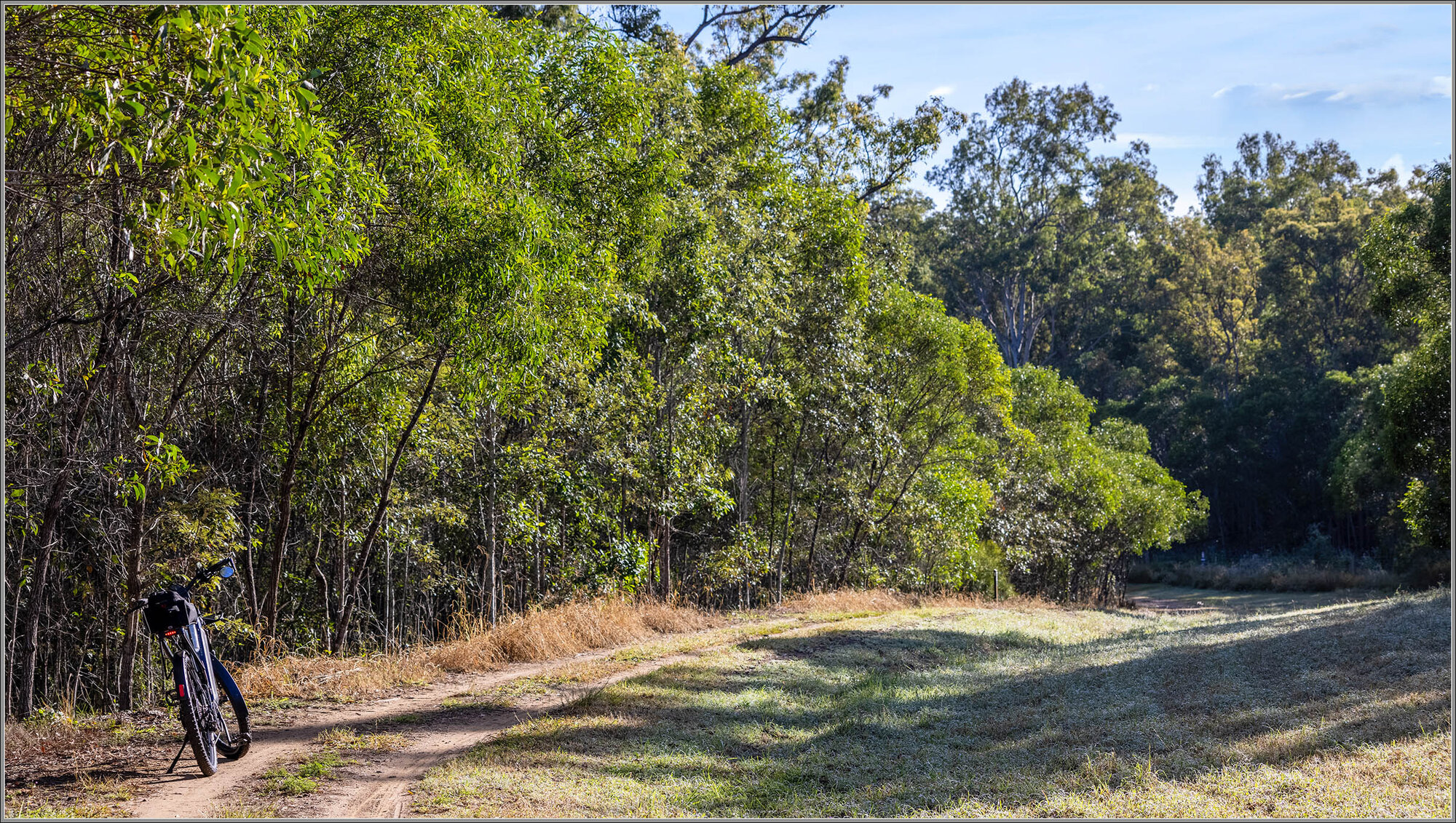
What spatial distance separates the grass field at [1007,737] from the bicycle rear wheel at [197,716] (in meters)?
1.29

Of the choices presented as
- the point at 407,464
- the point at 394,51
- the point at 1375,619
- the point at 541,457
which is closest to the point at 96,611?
the point at 407,464

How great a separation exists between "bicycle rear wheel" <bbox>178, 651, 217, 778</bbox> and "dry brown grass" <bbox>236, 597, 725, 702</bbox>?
2.24 meters

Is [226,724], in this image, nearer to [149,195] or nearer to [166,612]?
[166,612]

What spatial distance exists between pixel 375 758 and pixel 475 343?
3.58m

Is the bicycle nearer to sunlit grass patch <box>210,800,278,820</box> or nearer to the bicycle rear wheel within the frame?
the bicycle rear wheel

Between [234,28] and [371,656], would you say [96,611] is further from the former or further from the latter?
[234,28]

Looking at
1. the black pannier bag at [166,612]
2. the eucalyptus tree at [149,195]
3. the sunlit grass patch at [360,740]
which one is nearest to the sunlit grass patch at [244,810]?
the black pannier bag at [166,612]

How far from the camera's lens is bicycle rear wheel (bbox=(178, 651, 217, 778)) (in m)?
5.70

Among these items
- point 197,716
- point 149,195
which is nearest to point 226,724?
point 197,716

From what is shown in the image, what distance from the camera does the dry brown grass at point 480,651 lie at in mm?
8328

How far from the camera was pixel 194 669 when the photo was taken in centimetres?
584

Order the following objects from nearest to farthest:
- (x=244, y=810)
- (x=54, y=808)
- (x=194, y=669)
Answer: (x=54, y=808) < (x=244, y=810) < (x=194, y=669)

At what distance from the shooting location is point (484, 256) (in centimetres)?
842

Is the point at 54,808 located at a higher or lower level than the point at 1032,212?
lower
